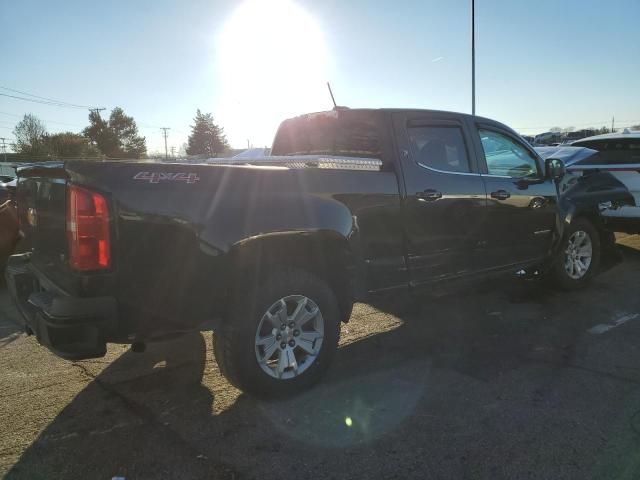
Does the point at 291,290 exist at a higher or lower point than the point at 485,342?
higher

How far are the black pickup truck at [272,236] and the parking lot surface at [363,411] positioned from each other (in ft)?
1.31

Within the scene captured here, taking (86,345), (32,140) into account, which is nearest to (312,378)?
(86,345)

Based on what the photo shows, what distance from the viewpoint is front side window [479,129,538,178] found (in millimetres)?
4770

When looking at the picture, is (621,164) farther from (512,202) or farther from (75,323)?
(75,323)

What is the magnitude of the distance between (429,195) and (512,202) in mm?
1324

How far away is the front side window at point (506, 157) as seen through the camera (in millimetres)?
4770

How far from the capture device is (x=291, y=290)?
3.17 m

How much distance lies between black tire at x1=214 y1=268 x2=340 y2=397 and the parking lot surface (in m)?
0.15

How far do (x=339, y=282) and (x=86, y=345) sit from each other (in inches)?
65.6

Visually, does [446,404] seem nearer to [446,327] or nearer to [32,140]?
[446,327]

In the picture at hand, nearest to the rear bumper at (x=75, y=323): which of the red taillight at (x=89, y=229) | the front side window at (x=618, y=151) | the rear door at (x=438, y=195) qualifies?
the red taillight at (x=89, y=229)

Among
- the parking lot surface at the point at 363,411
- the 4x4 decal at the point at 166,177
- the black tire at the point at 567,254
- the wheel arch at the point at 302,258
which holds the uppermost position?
the 4x4 decal at the point at 166,177

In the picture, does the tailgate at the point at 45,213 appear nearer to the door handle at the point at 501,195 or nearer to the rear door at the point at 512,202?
the rear door at the point at 512,202

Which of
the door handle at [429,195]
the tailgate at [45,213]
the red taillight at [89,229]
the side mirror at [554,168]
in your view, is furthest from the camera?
the side mirror at [554,168]
